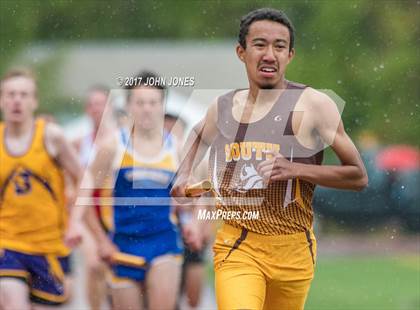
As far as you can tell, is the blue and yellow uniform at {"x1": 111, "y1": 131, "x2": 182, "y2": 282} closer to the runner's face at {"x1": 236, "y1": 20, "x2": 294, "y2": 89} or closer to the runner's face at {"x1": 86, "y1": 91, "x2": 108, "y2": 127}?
the runner's face at {"x1": 236, "y1": 20, "x2": 294, "y2": 89}

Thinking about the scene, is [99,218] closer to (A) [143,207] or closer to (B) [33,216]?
(B) [33,216]

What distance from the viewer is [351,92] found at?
19219 mm

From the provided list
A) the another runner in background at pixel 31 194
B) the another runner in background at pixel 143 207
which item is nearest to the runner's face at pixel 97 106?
the another runner in background at pixel 31 194

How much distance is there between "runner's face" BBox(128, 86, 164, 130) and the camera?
29.1ft

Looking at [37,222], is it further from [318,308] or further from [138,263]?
[318,308]

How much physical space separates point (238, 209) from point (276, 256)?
291 mm

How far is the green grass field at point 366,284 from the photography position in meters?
12.5

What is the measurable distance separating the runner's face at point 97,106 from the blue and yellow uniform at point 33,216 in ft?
8.55

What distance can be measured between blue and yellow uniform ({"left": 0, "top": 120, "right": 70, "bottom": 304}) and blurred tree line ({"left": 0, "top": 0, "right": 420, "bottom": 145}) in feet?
27.8

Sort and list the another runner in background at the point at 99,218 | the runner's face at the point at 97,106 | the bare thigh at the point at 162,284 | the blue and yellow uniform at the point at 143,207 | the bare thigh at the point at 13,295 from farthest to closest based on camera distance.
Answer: the runner's face at the point at 97,106, the another runner in background at the point at 99,218, the blue and yellow uniform at the point at 143,207, the bare thigh at the point at 162,284, the bare thigh at the point at 13,295

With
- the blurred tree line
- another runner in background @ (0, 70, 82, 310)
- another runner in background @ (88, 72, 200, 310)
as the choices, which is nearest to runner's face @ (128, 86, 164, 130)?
another runner in background @ (88, 72, 200, 310)

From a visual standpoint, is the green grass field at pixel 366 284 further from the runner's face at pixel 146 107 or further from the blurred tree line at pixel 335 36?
the runner's face at pixel 146 107

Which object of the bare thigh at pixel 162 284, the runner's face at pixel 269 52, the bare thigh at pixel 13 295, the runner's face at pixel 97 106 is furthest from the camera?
the runner's face at pixel 97 106

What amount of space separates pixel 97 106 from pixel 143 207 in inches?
126
